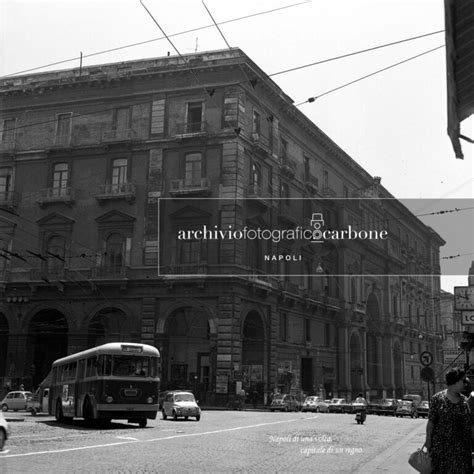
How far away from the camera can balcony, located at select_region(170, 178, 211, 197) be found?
3434 cm

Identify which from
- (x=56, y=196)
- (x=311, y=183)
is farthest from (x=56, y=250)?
(x=311, y=183)

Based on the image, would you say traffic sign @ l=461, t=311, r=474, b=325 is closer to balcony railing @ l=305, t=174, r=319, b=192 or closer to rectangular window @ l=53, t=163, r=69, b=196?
rectangular window @ l=53, t=163, r=69, b=196

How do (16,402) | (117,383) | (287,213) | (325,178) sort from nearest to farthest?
1. (117,383)
2. (16,402)
3. (287,213)
4. (325,178)

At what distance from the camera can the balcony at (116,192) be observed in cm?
3409

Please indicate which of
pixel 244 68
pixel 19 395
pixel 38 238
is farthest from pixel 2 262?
pixel 244 68

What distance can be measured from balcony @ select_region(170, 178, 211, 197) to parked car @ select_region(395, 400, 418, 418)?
58.2 feet

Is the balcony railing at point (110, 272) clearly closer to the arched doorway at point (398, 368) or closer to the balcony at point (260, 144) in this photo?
the balcony at point (260, 144)

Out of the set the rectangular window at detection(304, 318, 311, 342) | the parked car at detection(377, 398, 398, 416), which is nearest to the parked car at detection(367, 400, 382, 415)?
the parked car at detection(377, 398, 398, 416)

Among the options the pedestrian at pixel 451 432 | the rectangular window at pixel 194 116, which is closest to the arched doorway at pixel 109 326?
the rectangular window at pixel 194 116

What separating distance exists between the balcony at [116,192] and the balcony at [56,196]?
1.40 metres

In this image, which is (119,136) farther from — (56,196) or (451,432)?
(451,432)

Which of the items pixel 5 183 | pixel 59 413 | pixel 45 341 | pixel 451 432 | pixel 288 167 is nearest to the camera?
pixel 451 432

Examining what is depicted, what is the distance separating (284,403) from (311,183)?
14.1 meters

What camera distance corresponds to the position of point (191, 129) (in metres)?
35.4
